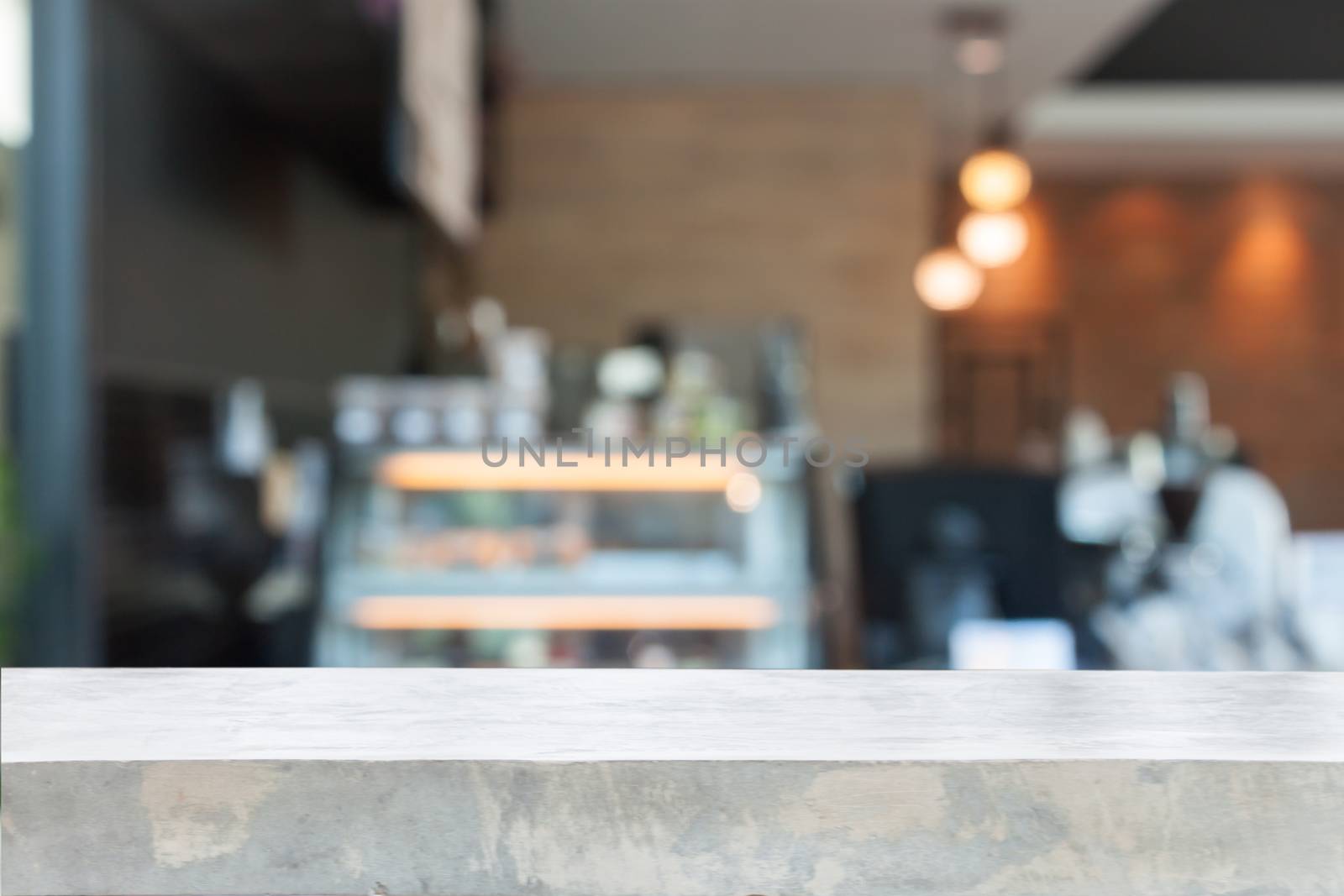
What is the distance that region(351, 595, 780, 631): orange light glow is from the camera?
9.00 feet

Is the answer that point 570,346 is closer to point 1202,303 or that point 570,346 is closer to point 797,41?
point 797,41

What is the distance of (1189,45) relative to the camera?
23.2ft

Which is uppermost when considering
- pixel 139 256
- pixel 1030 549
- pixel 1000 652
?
pixel 139 256

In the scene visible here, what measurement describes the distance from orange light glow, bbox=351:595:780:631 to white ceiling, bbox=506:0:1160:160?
362 centimetres

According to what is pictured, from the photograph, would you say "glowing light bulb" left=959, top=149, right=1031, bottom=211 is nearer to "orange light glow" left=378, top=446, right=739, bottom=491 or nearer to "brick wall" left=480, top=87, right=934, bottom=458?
"brick wall" left=480, top=87, right=934, bottom=458

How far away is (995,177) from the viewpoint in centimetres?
540

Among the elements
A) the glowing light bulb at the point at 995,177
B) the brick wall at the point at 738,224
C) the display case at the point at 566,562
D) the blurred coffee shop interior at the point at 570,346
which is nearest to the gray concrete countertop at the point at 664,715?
the blurred coffee shop interior at the point at 570,346

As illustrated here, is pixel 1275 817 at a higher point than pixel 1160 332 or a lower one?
lower

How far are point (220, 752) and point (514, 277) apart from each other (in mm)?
6541

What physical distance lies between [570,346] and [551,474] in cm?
405

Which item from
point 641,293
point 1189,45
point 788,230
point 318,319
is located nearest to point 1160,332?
point 1189,45

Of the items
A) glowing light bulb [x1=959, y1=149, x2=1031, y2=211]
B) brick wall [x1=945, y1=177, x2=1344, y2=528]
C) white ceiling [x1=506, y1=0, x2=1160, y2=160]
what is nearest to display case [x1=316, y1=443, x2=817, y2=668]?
glowing light bulb [x1=959, y1=149, x2=1031, y2=211]

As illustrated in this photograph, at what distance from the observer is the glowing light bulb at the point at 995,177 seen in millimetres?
5398

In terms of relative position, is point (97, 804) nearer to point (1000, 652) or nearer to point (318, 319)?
point (1000, 652)
